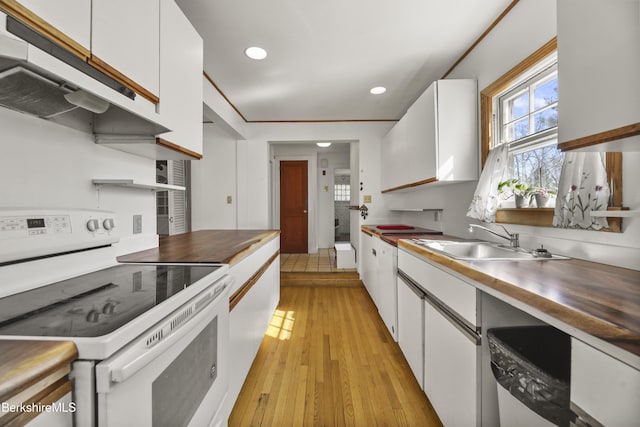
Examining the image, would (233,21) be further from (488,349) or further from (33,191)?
(488,349)

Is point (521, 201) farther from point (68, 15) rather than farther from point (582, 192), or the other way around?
point (68, 15)

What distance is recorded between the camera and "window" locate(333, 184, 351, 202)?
9.26 metres

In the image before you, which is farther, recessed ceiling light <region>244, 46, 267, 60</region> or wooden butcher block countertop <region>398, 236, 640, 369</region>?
recessed ceiling light <region>244, 46, 267, 60</region>

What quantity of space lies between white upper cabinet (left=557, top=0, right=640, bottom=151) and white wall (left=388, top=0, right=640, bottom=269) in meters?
0.39

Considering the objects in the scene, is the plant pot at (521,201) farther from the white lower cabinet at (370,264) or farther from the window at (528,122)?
the white lower cabinet at (370,264)

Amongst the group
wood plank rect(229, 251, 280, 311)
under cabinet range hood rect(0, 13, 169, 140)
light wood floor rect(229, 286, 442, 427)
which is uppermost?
under cabinet range hood rect(0, 13, 169, 140)

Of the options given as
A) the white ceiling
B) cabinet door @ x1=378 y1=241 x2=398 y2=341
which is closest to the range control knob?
the white ceiling

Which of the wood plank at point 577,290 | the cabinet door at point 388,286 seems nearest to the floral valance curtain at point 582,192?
the wood plank at point 577,290

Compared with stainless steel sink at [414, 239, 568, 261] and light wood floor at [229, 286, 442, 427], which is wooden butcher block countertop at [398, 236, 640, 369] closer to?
stainless steel sink at [414, 239, 568, 261]

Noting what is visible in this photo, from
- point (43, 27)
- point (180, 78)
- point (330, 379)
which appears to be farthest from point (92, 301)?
point (330, 379)

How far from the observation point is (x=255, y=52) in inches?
88.6

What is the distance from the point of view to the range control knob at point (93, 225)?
1.09 meters

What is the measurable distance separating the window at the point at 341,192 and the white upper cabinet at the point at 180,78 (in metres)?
7.66

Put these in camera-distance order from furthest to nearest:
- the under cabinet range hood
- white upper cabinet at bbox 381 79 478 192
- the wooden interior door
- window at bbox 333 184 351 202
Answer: window at bbox 333 184 351 202 < the wooden interior door < white upper cabinet at bbox 381 79 478 192 < the under cabinet range hood
